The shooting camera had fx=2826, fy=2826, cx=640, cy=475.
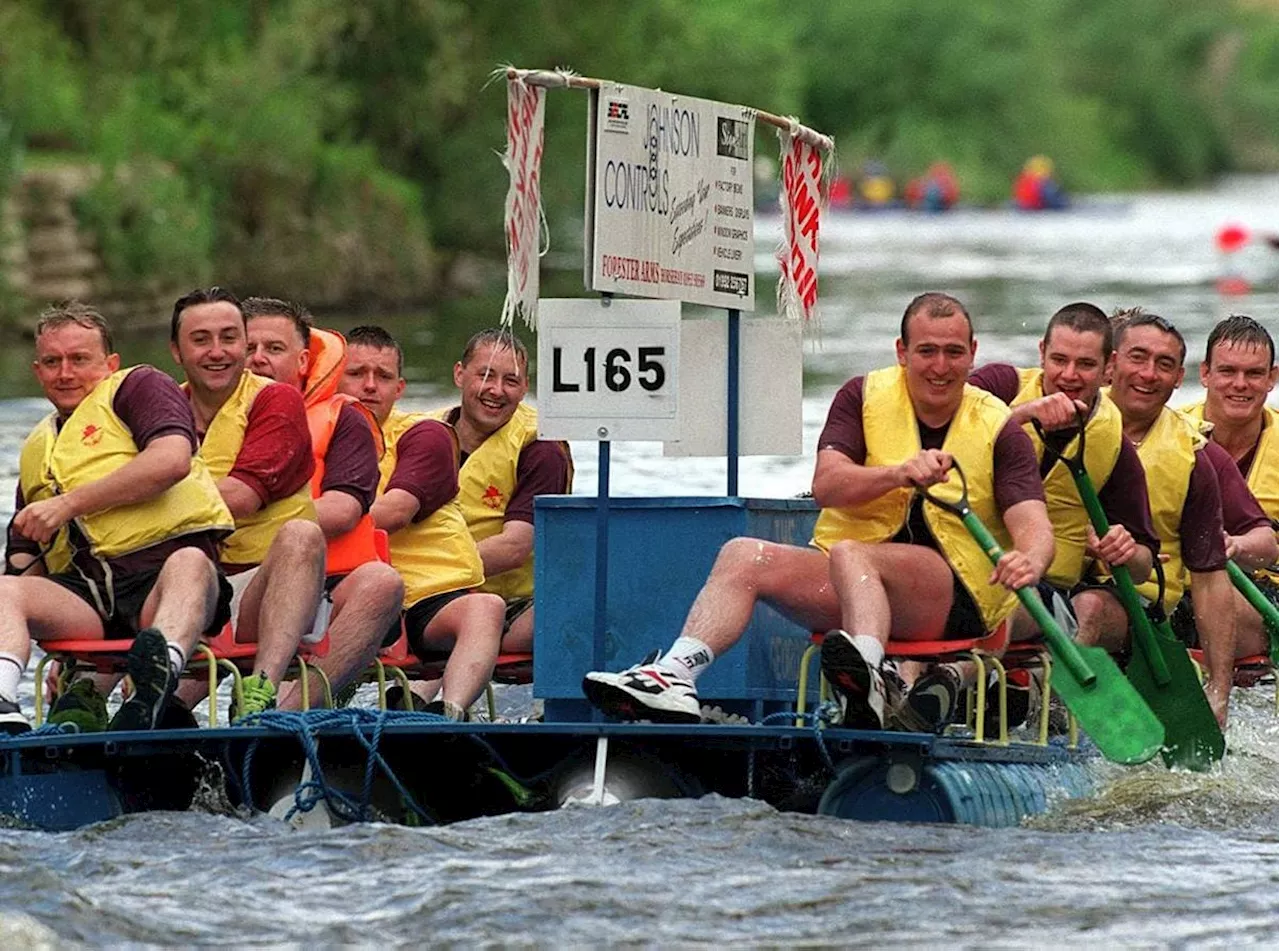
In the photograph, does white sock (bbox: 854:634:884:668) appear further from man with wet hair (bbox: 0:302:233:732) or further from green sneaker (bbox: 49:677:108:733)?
green sneaker (bbox: 49:677:108:733)

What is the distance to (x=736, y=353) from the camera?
29.7 feet

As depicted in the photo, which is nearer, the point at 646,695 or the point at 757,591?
the point at 646,695

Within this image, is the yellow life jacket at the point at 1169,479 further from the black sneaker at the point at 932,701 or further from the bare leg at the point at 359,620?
the bare leg at the point at 359,620

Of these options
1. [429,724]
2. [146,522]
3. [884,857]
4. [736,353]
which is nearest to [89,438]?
[146,522]

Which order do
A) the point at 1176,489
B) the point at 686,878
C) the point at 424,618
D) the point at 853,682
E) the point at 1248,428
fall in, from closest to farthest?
the point at 686,878 < the point at 853,682 < the point at 424,618 < the point at 1176,489 < the point at 1248,428

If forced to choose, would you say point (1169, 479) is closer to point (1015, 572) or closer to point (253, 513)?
point (1015, 572)

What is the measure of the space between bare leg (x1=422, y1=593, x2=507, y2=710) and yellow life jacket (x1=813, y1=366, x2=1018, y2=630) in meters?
1.24

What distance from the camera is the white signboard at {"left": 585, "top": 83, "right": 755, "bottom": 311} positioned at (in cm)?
833

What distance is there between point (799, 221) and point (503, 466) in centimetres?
137

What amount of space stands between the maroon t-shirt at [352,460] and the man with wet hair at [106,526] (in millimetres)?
646

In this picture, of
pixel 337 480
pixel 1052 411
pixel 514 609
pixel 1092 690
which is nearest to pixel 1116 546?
pixel 1052 411

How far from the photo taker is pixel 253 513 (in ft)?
29.0

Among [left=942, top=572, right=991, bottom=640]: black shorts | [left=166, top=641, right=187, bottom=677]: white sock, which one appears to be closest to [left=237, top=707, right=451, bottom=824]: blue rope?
[left=166, top=641, right=187, bottom=677]: white sock

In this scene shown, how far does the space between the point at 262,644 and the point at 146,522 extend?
0.51 m
